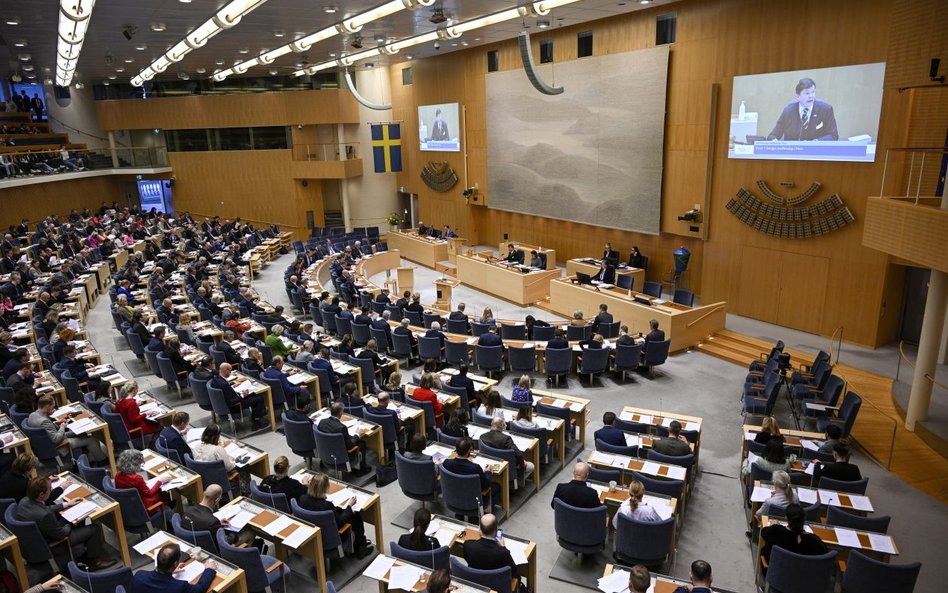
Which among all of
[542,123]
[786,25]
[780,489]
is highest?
[786,25]

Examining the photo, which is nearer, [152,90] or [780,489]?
[780,489]

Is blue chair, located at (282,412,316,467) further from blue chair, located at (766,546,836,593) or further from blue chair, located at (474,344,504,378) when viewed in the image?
blue chair, located at (766,546,836,593)

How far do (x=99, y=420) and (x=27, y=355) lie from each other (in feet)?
11.9

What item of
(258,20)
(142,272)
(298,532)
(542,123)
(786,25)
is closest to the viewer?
(298,532)

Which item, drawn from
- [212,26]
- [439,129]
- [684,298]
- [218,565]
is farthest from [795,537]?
[439,129]

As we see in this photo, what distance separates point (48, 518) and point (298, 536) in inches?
94.8

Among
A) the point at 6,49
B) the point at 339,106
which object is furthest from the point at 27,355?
the point at 339,106

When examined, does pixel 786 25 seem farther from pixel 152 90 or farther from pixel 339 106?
pixel 152 90

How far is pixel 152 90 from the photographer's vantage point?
1176 inches

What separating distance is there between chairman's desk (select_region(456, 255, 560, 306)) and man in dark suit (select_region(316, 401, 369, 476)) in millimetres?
9492

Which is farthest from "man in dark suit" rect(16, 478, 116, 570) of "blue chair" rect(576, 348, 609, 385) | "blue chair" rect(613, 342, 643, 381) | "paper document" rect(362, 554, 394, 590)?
"blue chair" rect(613, 342, 643, 381)

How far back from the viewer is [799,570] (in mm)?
5398

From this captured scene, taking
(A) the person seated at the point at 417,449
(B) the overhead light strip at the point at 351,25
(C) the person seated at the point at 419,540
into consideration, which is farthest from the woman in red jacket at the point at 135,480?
(B) the overhead light strip at the point at 351,25

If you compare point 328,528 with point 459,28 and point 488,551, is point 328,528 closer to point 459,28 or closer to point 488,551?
point 488,551
